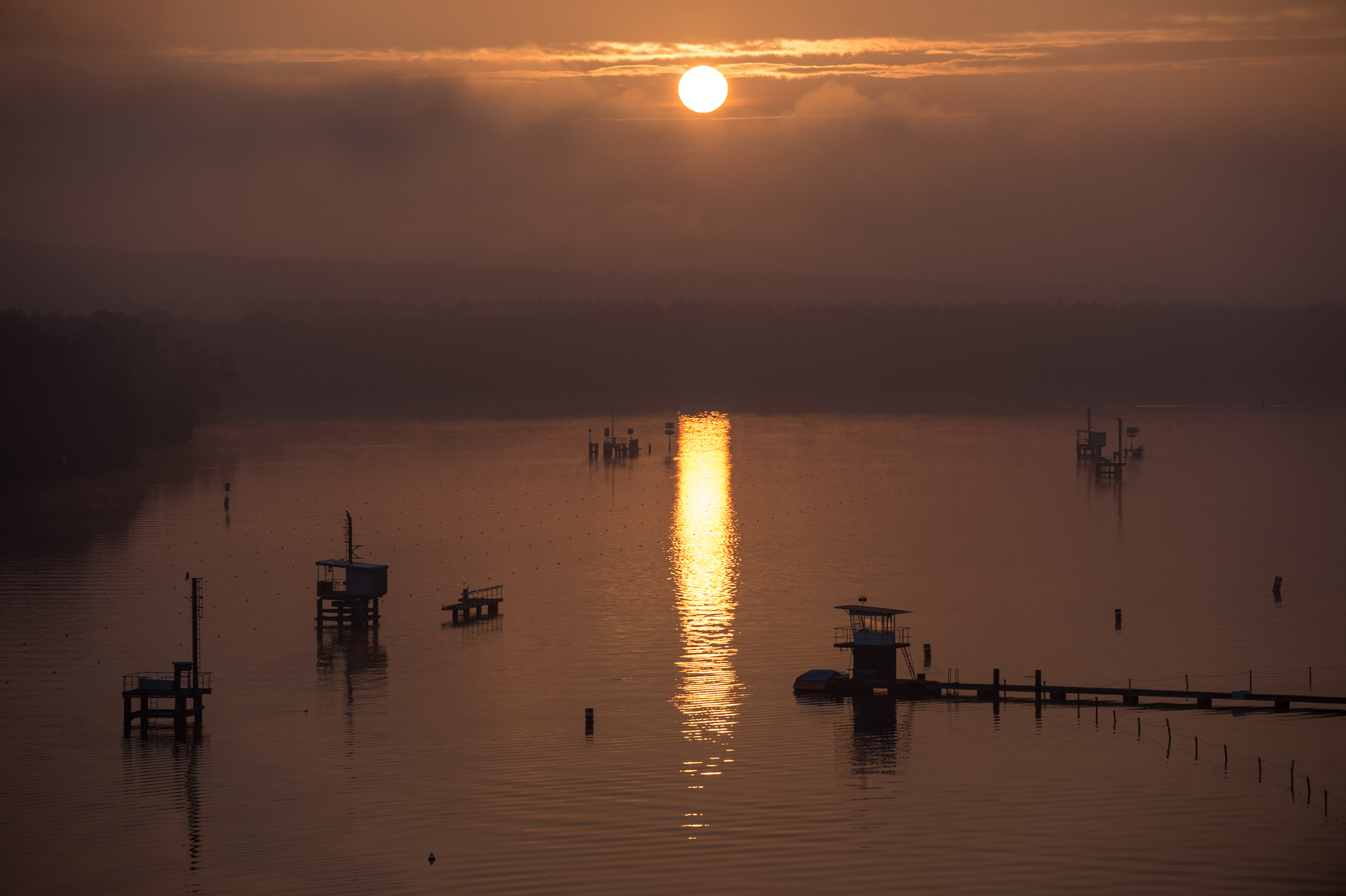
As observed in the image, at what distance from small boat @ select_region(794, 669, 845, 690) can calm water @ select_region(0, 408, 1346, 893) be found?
4.18ft

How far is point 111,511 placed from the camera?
126438 millimetres

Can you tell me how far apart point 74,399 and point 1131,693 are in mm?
122802

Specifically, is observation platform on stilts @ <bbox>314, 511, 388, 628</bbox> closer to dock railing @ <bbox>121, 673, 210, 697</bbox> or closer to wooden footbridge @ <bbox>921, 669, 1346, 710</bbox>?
dock railing @ <bbox>121, 673, 210, 697</bbox>

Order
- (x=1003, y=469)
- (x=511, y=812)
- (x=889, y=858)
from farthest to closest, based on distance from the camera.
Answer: (x=1003, y=469) < (x=511, y=812) < (x=889, y=858)

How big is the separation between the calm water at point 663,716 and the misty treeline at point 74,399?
54.1 ft

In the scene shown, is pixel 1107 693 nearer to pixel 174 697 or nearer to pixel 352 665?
pixel 352 665

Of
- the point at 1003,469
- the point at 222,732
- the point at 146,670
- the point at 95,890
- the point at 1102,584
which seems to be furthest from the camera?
the point at 1003,469

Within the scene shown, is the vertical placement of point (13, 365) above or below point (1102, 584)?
above

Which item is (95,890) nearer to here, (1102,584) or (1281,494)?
(1102,584)

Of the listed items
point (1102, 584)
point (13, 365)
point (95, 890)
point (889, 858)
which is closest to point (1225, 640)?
point (1102, 584)

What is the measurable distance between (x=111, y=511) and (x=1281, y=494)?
11194 centimetres

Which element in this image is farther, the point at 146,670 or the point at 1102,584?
the point at 1102,584

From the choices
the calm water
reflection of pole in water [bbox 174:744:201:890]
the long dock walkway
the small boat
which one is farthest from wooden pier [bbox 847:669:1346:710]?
reflection of pole in water [bbox 174:744:201:890]

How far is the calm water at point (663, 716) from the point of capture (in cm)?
4378
